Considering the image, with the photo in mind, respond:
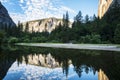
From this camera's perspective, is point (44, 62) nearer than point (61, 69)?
No

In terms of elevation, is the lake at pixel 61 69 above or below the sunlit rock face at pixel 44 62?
above

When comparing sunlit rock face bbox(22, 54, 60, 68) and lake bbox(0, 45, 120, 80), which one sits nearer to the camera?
lake bbox(0, 45, 120, 80)

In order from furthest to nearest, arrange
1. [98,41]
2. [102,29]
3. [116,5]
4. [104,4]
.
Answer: [104,4] → [116,5] → [102,29] → [98,41]

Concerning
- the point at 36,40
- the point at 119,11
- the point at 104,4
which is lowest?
the point at 36,40

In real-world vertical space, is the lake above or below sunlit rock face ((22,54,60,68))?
above

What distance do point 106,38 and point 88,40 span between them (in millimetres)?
5782

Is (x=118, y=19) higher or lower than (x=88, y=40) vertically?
higher

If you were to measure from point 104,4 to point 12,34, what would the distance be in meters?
60.2

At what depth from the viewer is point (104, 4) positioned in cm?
13762

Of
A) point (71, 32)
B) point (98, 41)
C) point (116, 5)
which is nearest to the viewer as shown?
point (98, 41)

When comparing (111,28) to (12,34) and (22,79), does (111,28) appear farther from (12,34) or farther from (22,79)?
(12,34)

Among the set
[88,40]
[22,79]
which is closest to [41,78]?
[22,79]

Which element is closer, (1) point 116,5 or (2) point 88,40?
(2) point 88,40

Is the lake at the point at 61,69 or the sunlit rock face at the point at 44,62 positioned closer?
the lake at the point at 61,69
